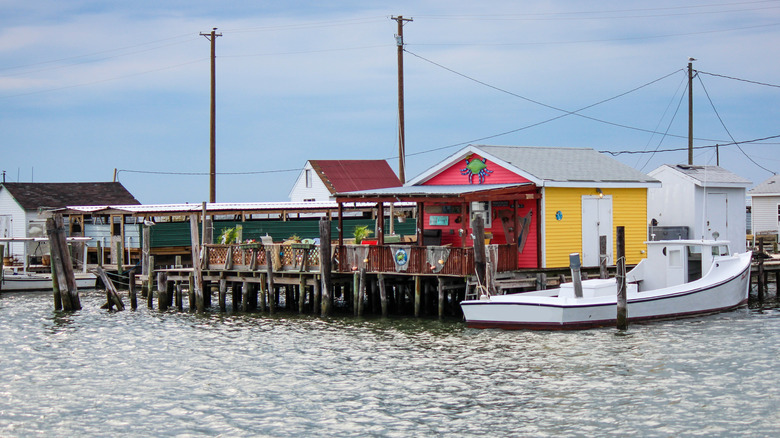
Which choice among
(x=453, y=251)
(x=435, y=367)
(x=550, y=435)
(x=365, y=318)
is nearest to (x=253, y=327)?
(x=365, y=318)

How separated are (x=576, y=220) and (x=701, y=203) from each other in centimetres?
782

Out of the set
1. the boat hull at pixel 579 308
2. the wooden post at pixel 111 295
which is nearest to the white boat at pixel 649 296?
the boat hull at pixel 579 308

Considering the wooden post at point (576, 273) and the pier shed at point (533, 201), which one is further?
the pier shed at point (533, 201)

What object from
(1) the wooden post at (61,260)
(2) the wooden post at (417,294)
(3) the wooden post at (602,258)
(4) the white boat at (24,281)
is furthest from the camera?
(4) the white boat at (24,281)

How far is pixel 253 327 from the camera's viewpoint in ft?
90.4

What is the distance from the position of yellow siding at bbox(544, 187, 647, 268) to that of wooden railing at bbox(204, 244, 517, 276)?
1.42 m

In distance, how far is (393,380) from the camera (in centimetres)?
1889

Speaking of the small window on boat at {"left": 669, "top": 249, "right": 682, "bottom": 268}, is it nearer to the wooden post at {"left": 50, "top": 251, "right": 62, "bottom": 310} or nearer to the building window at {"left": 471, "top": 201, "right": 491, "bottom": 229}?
the building window at {"left": 471, "top": 201, "right": 491, "bottom": 229}

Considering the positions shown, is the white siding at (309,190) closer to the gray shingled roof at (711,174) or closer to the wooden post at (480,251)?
the gray shingled roof at (711,174)

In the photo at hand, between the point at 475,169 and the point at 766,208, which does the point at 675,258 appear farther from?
the point at 766,208

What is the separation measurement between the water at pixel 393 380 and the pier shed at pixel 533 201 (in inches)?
162

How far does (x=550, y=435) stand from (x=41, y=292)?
3301 centimetres

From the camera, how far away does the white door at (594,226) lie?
29.4m

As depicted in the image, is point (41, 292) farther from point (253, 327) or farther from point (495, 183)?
point (495, 183)
